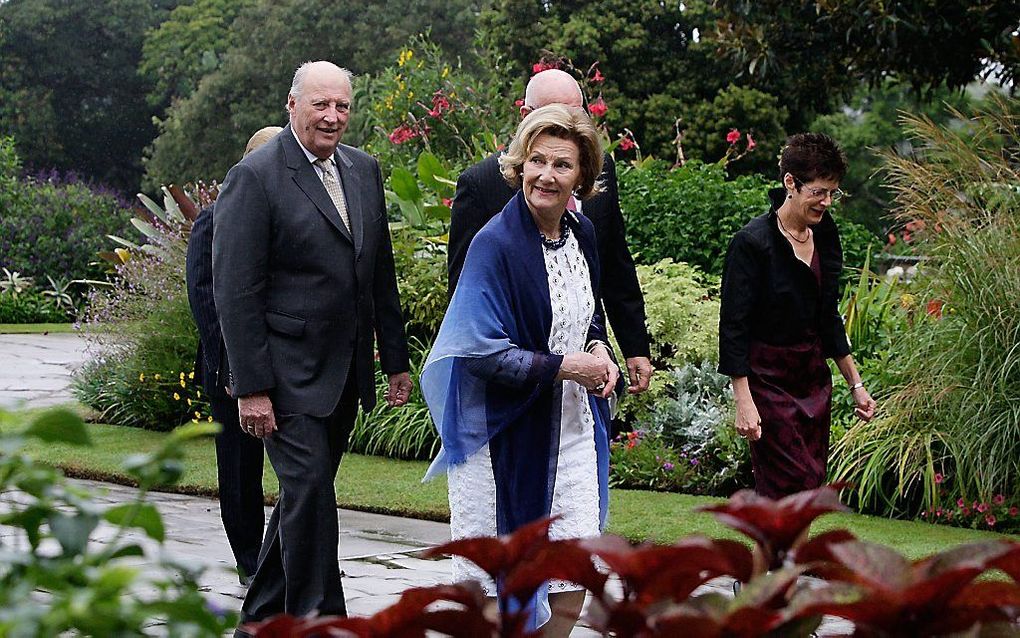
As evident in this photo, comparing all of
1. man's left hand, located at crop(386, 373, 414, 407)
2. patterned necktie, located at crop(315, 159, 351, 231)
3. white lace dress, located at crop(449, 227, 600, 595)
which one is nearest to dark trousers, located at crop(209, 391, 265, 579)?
man's left hand, located at crop(386, 373, 414, 407)

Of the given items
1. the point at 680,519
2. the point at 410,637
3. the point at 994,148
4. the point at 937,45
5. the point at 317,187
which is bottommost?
the point at 680,519

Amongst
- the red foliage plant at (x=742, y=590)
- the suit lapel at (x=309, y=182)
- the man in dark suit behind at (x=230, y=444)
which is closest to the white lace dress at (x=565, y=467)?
the suit lapel at (x=309, y=182)

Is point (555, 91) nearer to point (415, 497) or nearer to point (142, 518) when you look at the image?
point (415, 497)

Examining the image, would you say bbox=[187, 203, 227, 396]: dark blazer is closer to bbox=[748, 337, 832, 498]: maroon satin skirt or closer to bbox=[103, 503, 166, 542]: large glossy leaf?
bbox=[748, 337, 832, 498]: maroon satin skirt

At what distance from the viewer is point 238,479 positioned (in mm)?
6418

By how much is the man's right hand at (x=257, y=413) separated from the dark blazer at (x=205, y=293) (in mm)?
1156

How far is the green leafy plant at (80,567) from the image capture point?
1.35 meters

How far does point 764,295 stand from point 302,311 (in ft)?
5.77

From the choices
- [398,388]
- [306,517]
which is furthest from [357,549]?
[306,517]

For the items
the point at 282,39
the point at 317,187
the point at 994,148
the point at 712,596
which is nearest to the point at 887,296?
the point at 994,148

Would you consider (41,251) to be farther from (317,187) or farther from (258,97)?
(317,187)

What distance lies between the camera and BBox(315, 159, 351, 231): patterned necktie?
532cm

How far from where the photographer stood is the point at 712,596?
1.61 meters

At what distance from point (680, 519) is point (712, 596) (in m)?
6.31
